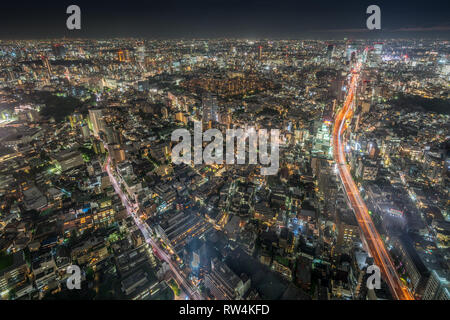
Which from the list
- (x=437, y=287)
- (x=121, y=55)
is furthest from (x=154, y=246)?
(x=121, y=55)

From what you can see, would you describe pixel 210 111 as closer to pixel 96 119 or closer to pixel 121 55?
pixel 96 119

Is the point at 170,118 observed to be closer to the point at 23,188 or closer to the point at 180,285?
the point at 23,188

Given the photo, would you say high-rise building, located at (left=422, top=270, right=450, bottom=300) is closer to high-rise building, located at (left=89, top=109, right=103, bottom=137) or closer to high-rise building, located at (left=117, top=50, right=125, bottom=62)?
high-rise building, located at (left=89, top=109, right=103, bottom=137)

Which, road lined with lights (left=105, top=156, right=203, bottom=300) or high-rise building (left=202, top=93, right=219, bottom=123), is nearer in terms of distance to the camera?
road lined with lights (left=105, top=156, right=203, bottom=300)

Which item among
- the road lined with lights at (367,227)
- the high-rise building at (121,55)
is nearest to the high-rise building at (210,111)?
the road lined with lights at (367,227)

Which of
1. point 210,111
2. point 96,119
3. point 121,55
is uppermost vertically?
point 121,55

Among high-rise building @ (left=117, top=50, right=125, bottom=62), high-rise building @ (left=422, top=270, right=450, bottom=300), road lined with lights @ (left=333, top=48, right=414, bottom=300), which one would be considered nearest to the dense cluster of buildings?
high-rise building @ (left=422, top=270, right=450, bottom=300)

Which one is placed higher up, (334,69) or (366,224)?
(334,69)

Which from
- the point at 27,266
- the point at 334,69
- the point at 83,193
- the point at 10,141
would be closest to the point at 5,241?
the point at 27,266

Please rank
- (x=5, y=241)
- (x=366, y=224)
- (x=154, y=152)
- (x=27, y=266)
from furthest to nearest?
(x=154, y=152) → (x=366, y=224) → (x=5, y=241) → (x=27, y=266)

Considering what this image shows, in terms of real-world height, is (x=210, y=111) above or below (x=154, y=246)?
above

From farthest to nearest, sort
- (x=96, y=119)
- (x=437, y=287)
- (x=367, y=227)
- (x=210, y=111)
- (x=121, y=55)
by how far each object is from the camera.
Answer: (x=121, y=55) → (x=210, y=111) → (x=96, y=119) → (x=367, y=227) → (x=437, y=287)
